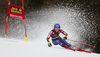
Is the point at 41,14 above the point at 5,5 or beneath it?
beneath

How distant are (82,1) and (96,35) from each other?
2.28 meters

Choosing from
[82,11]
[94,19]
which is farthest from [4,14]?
[94,19]

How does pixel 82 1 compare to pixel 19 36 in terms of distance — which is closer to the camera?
pixel 82 1

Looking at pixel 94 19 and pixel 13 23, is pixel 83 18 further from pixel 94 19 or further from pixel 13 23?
pixel 13 23

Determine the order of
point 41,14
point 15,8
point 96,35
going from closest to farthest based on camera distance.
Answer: point 15,8, point 96,35, point 41,14

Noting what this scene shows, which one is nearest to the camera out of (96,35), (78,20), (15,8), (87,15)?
(15,8)

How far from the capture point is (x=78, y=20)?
8.43 m

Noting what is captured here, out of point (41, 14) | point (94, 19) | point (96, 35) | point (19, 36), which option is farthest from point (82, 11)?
point (19, 36)

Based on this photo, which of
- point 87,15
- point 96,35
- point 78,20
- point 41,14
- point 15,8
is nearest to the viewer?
point 15,8

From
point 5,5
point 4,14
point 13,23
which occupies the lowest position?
point 13,23

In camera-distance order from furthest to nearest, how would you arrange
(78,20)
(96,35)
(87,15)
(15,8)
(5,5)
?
(5,5), (78,20), (87,15), (96,35), (15,8)

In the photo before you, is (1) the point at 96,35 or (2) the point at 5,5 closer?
(1) the point at 96,35

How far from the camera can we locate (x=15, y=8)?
545 centimetres

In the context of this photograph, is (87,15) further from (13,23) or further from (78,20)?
(13,23)
